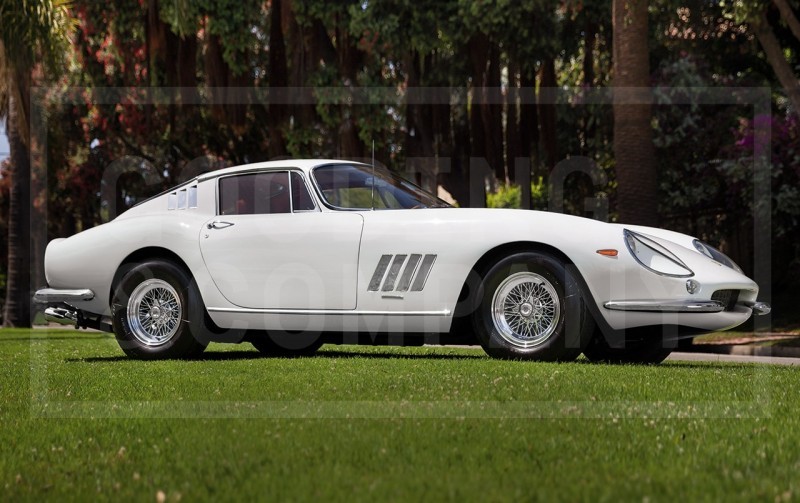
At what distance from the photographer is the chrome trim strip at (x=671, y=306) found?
24.1 feet

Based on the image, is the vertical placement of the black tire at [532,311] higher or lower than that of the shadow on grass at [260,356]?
higher

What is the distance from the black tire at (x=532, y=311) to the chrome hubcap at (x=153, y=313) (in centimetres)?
285

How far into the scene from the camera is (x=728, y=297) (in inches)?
301

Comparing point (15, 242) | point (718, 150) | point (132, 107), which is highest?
point (132, 107)

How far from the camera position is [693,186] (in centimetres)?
2264

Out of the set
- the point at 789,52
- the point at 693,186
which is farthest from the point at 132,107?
the point at 789,52

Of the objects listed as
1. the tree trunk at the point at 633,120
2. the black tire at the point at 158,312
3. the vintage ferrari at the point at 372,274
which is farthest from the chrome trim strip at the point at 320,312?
the tree trunk at the point at 633,120

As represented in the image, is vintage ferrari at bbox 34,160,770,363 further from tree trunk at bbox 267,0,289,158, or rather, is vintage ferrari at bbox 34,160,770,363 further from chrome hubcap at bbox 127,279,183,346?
tree trunk at bbox 267,0,289,158

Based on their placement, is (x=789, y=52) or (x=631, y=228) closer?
(x=631, y=228)

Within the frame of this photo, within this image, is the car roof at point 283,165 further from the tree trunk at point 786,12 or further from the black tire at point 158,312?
the tree trunk at point 786,12

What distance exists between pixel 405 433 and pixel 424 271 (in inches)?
128

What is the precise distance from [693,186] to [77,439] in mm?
19728

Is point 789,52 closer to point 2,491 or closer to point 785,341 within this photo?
point 785,341

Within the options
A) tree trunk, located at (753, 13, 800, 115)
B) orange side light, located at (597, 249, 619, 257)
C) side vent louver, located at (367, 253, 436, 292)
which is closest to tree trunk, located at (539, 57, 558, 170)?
tree trunk, located at (753, 13, 800, 115)
